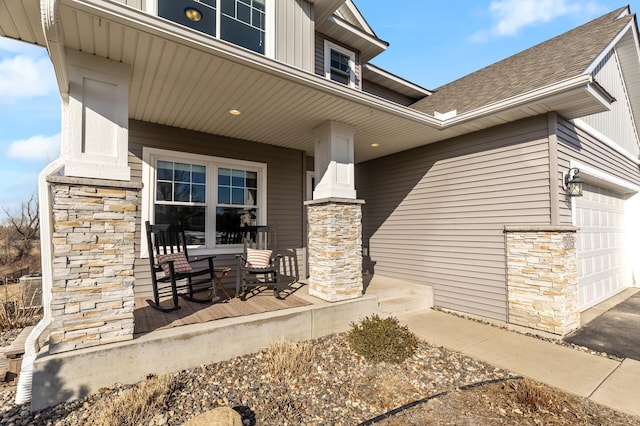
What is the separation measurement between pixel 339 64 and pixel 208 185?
358 cm

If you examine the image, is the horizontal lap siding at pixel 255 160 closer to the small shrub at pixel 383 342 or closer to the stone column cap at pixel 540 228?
the small shrub at pixel 383 342

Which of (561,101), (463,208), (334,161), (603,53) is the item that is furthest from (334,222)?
(603,53)

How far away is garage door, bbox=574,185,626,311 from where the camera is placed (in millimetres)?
4961

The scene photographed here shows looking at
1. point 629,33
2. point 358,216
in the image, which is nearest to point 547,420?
point 358,216

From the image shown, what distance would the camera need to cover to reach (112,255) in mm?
2773

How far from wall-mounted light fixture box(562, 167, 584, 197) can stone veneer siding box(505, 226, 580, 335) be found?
0.54 metres

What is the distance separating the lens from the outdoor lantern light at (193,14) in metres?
4.17

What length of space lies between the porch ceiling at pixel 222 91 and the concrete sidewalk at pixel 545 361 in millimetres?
3103

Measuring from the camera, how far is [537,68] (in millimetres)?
4781

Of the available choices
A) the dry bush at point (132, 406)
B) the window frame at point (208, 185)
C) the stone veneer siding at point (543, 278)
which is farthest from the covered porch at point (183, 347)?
the stone veneer siding at point (543, 278)

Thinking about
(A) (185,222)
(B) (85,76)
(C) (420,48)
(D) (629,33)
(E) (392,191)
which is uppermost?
(C) (420,48)

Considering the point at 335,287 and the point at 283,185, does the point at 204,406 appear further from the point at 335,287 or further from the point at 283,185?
the point at 283,185

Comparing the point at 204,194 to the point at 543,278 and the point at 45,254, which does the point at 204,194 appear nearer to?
the point at 45,254

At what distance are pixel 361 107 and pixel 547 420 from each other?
3.67 metres
